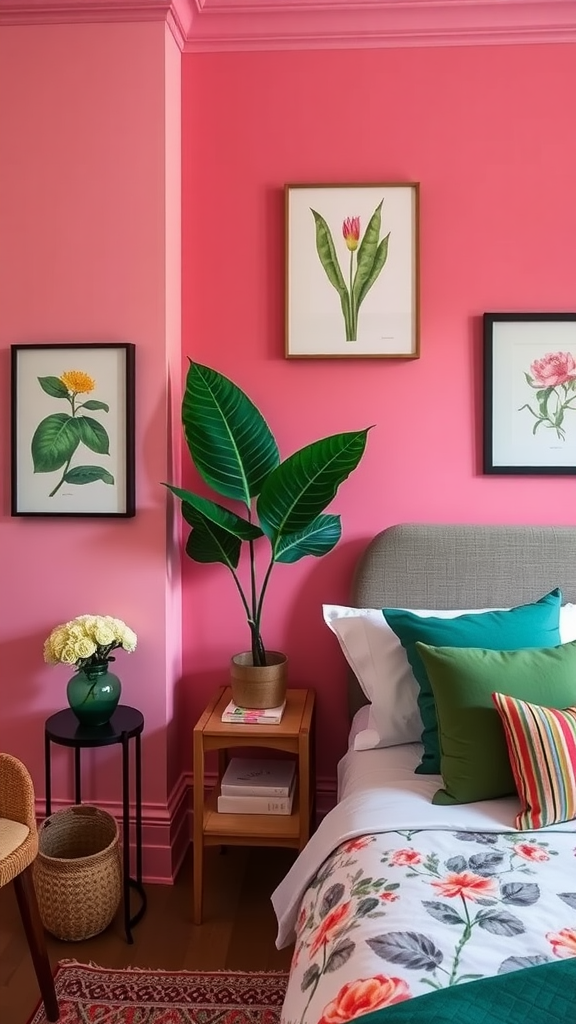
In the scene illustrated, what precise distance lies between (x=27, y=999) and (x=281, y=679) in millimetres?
1011

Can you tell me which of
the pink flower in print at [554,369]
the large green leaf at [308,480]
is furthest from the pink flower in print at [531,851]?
the pink flower in print at [554,369]

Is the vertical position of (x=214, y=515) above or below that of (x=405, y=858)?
above

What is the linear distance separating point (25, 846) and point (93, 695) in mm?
498

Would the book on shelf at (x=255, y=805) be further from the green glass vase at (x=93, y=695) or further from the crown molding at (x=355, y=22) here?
the crown molding at (x=355, y=22)

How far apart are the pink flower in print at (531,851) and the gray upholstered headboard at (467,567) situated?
0.89 metres

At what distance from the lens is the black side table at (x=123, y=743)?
214 cm

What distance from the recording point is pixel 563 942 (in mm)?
1254

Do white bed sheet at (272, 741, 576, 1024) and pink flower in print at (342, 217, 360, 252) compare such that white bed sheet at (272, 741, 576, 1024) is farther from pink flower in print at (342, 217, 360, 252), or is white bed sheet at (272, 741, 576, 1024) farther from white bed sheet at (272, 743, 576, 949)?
pink flower in print at (342, 217, 360, 252)

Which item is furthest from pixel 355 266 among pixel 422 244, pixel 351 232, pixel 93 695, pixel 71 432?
pixel 93 695

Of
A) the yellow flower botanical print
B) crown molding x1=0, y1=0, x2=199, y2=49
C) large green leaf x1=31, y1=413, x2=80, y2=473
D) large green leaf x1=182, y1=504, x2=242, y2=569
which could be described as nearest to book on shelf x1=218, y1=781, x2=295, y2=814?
large green leaf x1=182, y1=504, x2=242, y2=569

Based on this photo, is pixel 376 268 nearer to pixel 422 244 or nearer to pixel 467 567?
pixel 422 244

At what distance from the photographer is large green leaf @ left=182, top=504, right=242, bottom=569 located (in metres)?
2.36

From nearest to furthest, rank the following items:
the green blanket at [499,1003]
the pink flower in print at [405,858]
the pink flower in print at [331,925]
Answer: the green blanket at [499,1003]
the pink flower in print at [331,925]
the pink flower in print at [405,858]

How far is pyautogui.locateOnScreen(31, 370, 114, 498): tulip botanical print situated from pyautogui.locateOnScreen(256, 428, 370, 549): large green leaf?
1.75 feet
